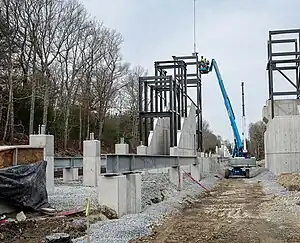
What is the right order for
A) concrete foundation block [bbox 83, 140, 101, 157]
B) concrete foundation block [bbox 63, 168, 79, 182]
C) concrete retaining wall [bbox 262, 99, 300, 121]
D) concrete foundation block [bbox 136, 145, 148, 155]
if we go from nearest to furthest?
concrete foundation block [bbox 83, 140, 101, 157], concrete foundation block [bbox 63, 168, 79, 182], concrete foundation block [bbox 136, 145, 148, 155], concrete retaining wall [bbox 262, 99, 300, 121]

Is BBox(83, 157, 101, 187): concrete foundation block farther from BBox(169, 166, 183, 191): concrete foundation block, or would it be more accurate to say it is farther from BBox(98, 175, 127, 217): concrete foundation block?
BBox(98, 175, 127, 217): concrete foundation block

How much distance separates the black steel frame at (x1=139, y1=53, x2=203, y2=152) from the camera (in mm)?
36875

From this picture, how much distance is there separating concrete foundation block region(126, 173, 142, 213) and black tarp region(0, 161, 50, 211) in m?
2.39

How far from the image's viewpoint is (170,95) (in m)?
36.5

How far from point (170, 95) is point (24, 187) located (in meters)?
24.9

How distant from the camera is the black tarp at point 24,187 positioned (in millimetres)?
11734

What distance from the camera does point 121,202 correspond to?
12875mm

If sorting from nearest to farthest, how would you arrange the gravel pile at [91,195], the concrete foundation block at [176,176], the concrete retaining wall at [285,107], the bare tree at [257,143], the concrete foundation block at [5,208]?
the concrete foundation block at [5,208]
the gravel pile at [91,195]
the concrete foundation block at [176,176]
the concrete retaining wall at [285,107]
the bare tree at [257,143]

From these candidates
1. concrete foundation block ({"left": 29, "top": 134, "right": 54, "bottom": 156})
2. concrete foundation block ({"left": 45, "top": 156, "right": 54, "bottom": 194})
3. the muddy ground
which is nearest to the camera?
the muddy ground

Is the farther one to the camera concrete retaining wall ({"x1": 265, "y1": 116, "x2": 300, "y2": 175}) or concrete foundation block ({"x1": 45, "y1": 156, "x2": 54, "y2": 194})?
concrete retaining wall ({"x1": 265, "y1": 116, "x2": 300, "y2": 175})

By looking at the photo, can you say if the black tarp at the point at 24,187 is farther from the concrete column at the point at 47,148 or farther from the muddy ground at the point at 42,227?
the concrete column at the point at 47,148

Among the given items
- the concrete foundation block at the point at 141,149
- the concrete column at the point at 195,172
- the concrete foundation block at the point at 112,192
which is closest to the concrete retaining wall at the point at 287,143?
the concrete column at the point at 195,172

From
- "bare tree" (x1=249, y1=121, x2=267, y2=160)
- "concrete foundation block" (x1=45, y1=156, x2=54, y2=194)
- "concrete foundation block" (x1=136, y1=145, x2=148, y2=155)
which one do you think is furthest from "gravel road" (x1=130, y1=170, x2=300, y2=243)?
"bare tree" (x1=249, y1=121, x2=267, y2=160)

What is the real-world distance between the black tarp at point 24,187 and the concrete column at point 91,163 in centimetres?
869
